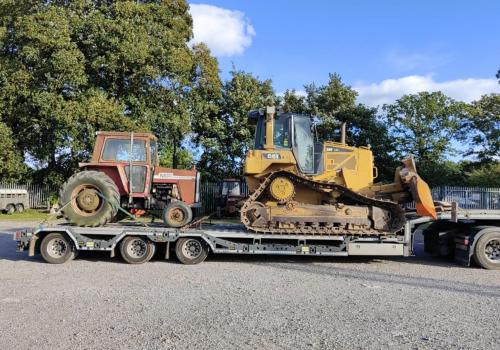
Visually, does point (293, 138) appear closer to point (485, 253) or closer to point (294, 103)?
point (485, 253)

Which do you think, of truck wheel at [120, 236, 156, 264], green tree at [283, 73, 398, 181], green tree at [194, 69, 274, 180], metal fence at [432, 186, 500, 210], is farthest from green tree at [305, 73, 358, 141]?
truck wheel at [120, 236, 156, 264]

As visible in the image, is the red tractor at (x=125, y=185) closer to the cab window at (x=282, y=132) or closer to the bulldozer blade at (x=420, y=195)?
the cab window at (x=282, y=132)

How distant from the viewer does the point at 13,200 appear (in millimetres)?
25141

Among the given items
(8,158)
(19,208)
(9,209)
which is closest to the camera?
(8,158)

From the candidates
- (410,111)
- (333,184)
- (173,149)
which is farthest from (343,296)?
(410,111)

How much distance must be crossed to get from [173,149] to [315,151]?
17212 millimetres

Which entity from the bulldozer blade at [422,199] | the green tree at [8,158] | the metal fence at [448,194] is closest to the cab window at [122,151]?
the bulldozer blade at [422,199]

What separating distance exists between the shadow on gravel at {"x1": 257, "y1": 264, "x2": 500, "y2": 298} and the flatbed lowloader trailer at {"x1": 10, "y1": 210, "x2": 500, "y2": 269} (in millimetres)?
348

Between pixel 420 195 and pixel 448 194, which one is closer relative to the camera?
pixel 420 195

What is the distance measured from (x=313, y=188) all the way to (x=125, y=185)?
184 inches

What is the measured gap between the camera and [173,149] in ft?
87.8

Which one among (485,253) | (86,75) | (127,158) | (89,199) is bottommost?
(485,253)

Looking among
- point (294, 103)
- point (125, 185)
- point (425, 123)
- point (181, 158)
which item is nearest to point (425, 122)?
point (425, 123)

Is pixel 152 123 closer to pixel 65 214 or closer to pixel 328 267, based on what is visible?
pixel 65 214
